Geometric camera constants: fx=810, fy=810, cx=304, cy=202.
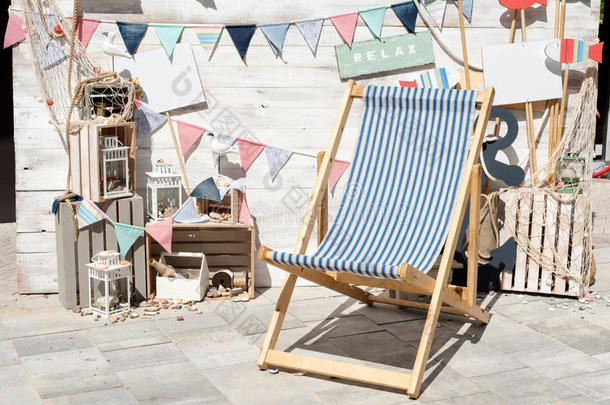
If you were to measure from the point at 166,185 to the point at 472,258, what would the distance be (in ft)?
5.62

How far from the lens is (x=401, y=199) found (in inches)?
154

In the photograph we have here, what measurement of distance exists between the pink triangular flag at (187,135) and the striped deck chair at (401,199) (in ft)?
2.96

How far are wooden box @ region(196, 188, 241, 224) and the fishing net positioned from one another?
5.07 feet

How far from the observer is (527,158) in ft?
16.0

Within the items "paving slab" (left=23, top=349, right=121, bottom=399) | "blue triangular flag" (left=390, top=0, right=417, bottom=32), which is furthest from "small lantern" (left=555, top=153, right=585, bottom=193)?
"paving slab" (left=23, top=349, right=121, bottom=399)

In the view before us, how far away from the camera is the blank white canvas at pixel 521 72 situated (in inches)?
184

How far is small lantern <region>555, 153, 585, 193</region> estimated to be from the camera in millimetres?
4629

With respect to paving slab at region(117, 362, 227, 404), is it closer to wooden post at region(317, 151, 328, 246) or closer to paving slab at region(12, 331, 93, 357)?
paving slab at region(12, 331, 93, 357)

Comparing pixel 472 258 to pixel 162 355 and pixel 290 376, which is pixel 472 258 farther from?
pixel 162 355

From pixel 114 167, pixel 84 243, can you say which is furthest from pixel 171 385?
pixel 114 167

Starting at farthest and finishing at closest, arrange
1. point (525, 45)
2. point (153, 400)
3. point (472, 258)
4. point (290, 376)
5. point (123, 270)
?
point (525, 45) < point (123, 270) < point (472, 258) < point (290, 376) < point (153, 400)

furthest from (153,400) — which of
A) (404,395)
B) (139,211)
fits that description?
(139,211)

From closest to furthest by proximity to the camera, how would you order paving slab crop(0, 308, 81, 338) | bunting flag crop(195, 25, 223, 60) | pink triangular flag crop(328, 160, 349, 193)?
paving slab crop(0, 308, 81, 338)
bunting flag crop(195, 25, 223, 60)
pink triangular flag crop(328, 160, 349, 193)

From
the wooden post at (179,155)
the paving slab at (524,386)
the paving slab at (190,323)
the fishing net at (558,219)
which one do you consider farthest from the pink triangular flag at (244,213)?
the paving slab at (524,386)
